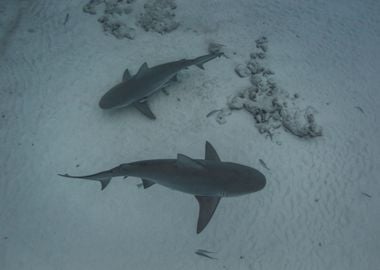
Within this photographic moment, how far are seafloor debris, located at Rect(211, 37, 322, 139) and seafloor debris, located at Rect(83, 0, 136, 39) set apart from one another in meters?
2.96

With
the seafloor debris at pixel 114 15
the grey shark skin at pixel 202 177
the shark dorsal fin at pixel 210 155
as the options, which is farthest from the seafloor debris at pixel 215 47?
the grey shark skin at pixel 202 177

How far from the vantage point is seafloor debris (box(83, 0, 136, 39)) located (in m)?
6.65

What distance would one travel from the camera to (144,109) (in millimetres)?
5156

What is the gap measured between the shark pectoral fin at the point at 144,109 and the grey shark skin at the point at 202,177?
1.78m

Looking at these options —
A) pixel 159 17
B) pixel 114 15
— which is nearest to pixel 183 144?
pixel 159 17

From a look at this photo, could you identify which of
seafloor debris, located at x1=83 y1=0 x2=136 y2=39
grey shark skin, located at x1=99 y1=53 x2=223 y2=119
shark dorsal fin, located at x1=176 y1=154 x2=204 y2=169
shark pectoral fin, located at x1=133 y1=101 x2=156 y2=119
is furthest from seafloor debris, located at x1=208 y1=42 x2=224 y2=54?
shark dorsal fin, located at x1=176 y1=154 x2=204 y2=169

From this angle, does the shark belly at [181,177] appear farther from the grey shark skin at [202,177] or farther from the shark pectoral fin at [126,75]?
the shark pectoral fin at [126,75]

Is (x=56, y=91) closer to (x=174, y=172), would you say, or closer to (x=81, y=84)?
(x=81, y=84)

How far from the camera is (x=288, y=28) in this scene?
6.92 m

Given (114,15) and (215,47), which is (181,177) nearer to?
(215,47)

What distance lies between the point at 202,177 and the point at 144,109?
234 cm

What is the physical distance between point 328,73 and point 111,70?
194 inches

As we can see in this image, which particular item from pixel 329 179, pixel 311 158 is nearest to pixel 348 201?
pixel 329 179

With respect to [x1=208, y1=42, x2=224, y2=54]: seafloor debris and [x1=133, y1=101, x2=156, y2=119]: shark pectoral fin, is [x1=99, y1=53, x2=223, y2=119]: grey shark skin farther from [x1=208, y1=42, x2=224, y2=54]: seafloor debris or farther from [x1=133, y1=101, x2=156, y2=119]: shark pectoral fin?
[x1=208, y1=42, x2=224, y2=54]: seafloor debris
